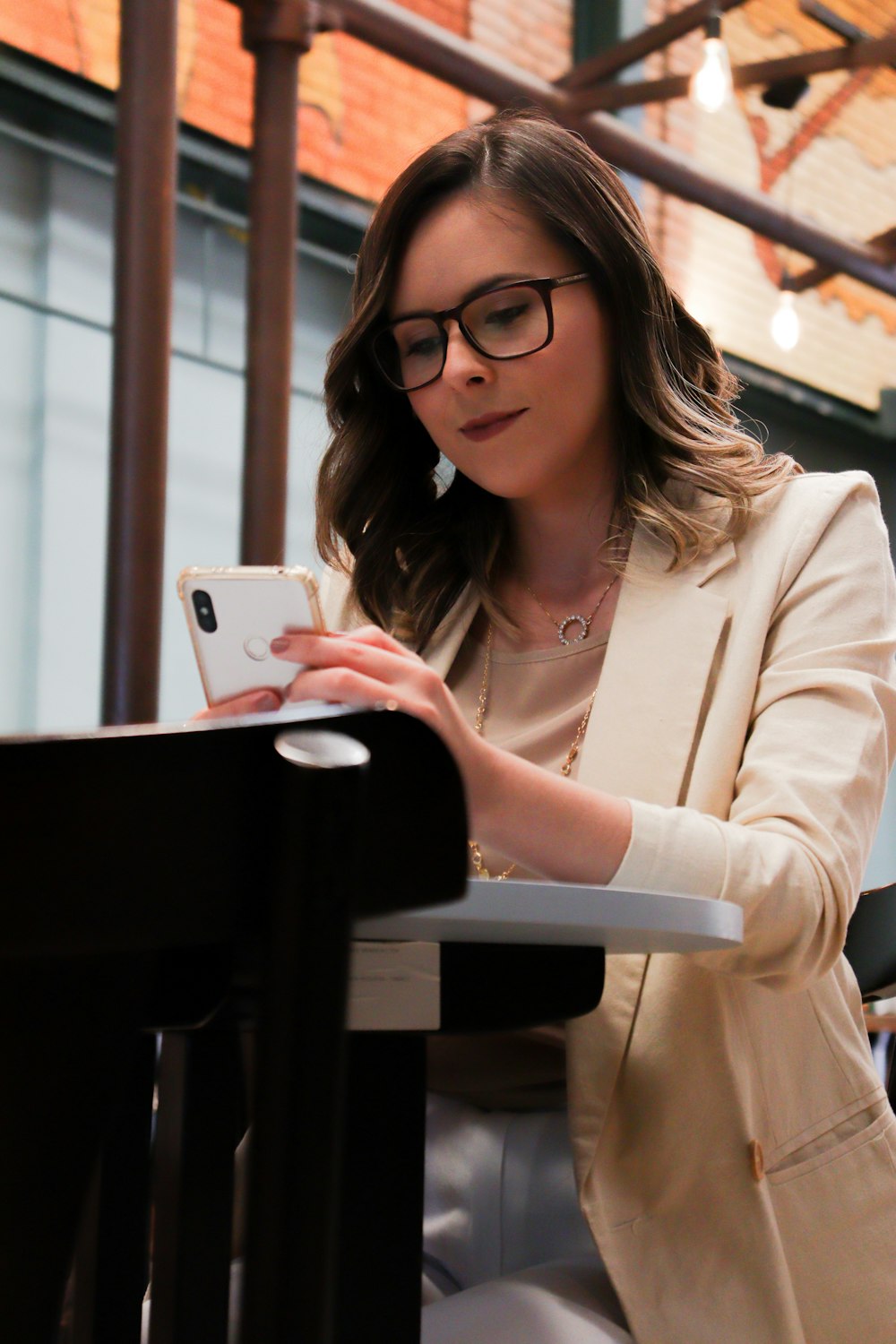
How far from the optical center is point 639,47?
583 centimetres

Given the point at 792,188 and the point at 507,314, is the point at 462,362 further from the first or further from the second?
the point at 792,188

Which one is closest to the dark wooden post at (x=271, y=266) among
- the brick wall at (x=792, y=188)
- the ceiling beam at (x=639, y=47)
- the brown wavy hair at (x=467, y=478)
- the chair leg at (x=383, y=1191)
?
the ceiling beam at (x=639, y=47)

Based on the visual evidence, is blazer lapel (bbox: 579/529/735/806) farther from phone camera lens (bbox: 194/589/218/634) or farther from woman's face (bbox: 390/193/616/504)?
phone camera lens (bbox: 194/589/218/634)

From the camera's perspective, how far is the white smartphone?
1.07m

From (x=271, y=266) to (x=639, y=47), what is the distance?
219 centimetres

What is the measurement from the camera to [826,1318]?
1218mm

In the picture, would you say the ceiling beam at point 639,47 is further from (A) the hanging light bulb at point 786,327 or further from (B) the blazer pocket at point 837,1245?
(B) the blazer pocket at point 837,1245

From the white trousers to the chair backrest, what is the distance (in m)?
0.37

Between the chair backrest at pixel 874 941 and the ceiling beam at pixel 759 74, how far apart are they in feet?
15.8

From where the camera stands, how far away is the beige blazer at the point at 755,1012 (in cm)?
114

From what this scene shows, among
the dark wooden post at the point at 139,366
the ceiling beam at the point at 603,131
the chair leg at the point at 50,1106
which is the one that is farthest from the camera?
the ceiling beam at the point at 603,131

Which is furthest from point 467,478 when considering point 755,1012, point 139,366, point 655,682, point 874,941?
point 139,366

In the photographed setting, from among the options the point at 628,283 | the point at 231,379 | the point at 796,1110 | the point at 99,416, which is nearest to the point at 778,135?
the point at 231,379

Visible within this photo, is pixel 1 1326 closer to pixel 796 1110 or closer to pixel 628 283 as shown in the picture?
pixel 796 1110
